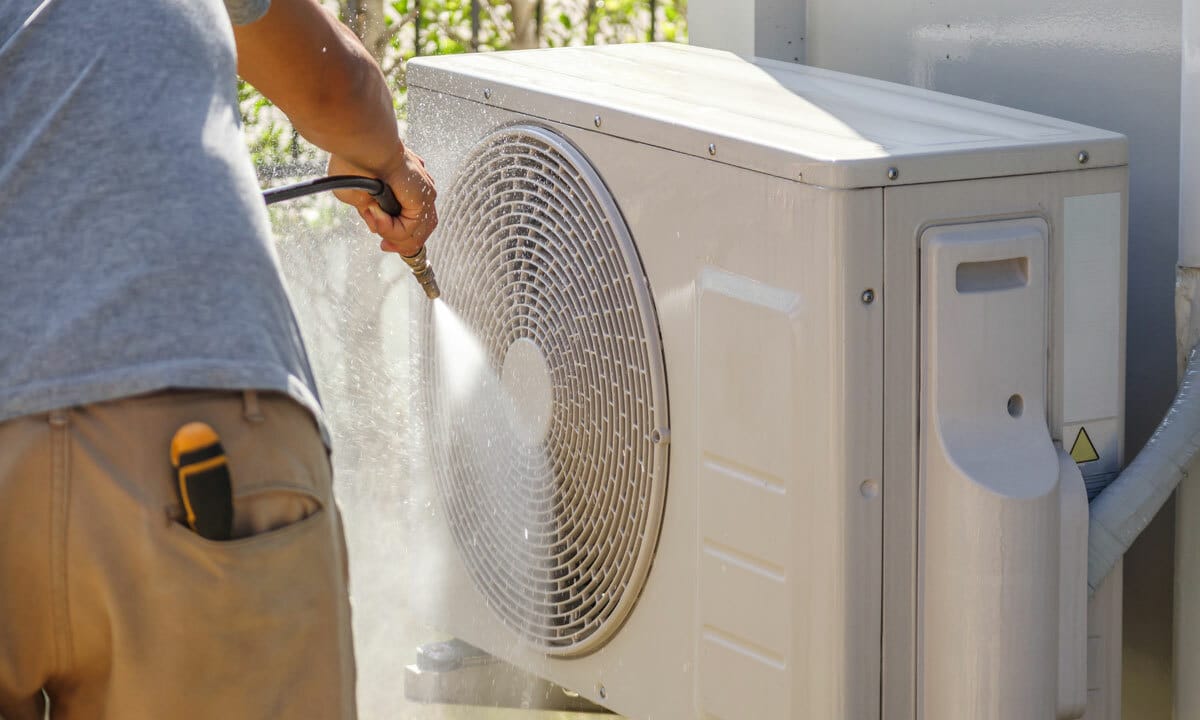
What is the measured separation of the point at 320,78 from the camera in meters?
1.66

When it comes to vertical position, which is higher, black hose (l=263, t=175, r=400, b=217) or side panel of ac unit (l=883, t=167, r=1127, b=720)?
black hose (l=263, t=175, r=400, b=217)

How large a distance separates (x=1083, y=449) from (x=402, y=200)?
92 cm

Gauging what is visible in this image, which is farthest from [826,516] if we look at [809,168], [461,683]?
[461,683]

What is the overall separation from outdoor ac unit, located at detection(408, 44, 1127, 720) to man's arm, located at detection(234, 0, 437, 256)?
1.07ft

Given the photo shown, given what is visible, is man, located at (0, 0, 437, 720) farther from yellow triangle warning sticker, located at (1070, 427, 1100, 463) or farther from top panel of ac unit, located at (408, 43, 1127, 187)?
yellow triangle warning sticker, located at (1070, 427, 1100, 463)

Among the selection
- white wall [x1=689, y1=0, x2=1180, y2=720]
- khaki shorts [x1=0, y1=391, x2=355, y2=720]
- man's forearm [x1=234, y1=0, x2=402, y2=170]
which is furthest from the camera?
white wall [x1=689, y1=0, x2=1180, y2=720]

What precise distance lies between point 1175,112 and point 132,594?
1559 mm

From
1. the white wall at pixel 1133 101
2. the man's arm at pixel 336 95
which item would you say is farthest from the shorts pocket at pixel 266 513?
the white wall at pixel 1133 101

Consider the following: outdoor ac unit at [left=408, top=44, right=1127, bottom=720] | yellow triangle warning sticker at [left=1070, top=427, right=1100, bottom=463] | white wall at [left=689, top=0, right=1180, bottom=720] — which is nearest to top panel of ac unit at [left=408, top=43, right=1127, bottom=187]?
outdoor ac unit at [left=408, top=44, right=1127, bottom=720]

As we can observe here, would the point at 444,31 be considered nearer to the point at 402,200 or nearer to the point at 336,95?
the point at 402,200

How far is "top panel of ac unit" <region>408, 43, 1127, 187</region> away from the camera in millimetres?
1767

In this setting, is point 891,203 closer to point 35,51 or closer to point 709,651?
point 709,651

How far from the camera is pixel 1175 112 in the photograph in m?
2.10

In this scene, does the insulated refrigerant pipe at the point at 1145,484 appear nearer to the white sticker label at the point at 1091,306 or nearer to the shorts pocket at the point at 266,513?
the white sticker label at the point at 1091,306
